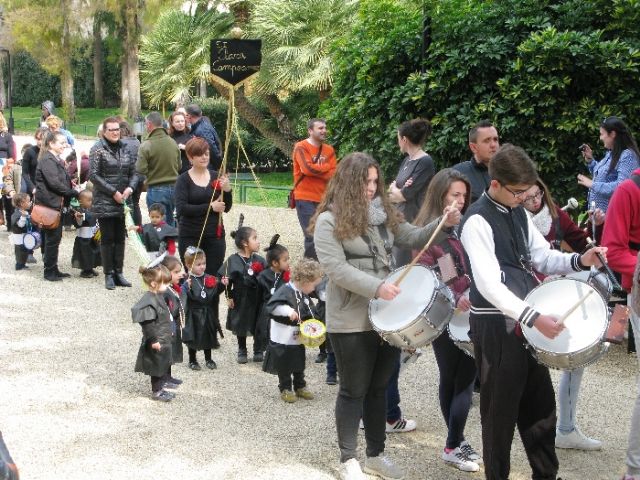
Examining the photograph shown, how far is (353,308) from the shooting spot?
5332 millimetres

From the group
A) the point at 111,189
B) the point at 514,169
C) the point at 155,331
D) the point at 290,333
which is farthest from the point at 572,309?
the point at 111,189

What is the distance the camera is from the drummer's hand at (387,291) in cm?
506

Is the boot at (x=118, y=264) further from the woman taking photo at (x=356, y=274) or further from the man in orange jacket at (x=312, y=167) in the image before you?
the woman taking photo at (x=356, y=274)

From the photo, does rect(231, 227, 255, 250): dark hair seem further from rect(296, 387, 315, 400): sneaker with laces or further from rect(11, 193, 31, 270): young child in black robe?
rect(11, 193, 31, 270): young child in black robe

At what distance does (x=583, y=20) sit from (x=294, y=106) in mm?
14055

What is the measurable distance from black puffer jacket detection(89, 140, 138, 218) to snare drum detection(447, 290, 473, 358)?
599cm

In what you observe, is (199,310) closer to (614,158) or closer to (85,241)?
(614,158)

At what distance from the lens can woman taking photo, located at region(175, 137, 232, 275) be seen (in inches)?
339

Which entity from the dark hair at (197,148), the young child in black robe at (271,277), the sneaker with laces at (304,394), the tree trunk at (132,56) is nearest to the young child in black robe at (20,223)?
the dark hair at (197,148)

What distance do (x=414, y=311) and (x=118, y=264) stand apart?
666cm

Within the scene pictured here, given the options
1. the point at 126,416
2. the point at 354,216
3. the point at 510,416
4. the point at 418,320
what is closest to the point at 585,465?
the point at 510,416

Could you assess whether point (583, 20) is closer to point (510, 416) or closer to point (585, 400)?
point (585, 400)

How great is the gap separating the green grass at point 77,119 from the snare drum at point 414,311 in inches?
1382

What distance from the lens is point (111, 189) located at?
35.2 ft
